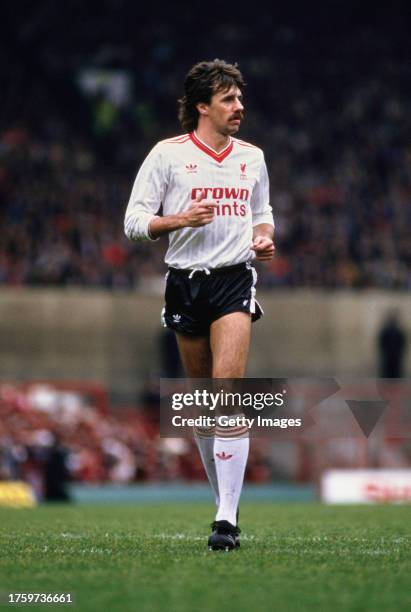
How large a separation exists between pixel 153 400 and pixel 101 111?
354 inches

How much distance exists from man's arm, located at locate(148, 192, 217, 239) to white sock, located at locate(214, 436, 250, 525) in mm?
1090

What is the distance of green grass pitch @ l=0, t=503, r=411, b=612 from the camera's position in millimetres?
4840

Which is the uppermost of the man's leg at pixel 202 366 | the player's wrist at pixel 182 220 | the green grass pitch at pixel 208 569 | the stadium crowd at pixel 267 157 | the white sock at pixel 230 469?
the stadium crowd at pixel 267 157

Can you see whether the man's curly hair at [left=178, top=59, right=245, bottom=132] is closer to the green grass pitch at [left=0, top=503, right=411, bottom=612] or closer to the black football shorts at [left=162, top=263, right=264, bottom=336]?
the black football shorts at [left=162, top=263, right=264, bottom=336]

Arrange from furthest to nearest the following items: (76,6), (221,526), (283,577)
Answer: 1. (76,6)
2. (221,526)
3. (283,577)

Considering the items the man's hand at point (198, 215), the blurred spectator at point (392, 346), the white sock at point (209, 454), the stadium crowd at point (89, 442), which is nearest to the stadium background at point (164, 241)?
the stadium crowd at point (89, 442)

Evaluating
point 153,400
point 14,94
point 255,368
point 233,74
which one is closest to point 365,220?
point 255,368

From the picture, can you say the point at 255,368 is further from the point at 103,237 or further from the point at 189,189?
the point at 189,189

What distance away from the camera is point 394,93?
34094mm

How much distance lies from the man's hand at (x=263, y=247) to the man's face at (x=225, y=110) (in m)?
0.60

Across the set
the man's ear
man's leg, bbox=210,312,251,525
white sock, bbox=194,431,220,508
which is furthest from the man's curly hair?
white sock, bbox=194,431,220,508

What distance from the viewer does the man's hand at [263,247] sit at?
7086mm

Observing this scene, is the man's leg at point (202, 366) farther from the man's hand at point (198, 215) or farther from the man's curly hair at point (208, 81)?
the man's curly hair at point (208, 81)

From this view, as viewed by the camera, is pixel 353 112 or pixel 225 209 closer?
pixel 225 209
